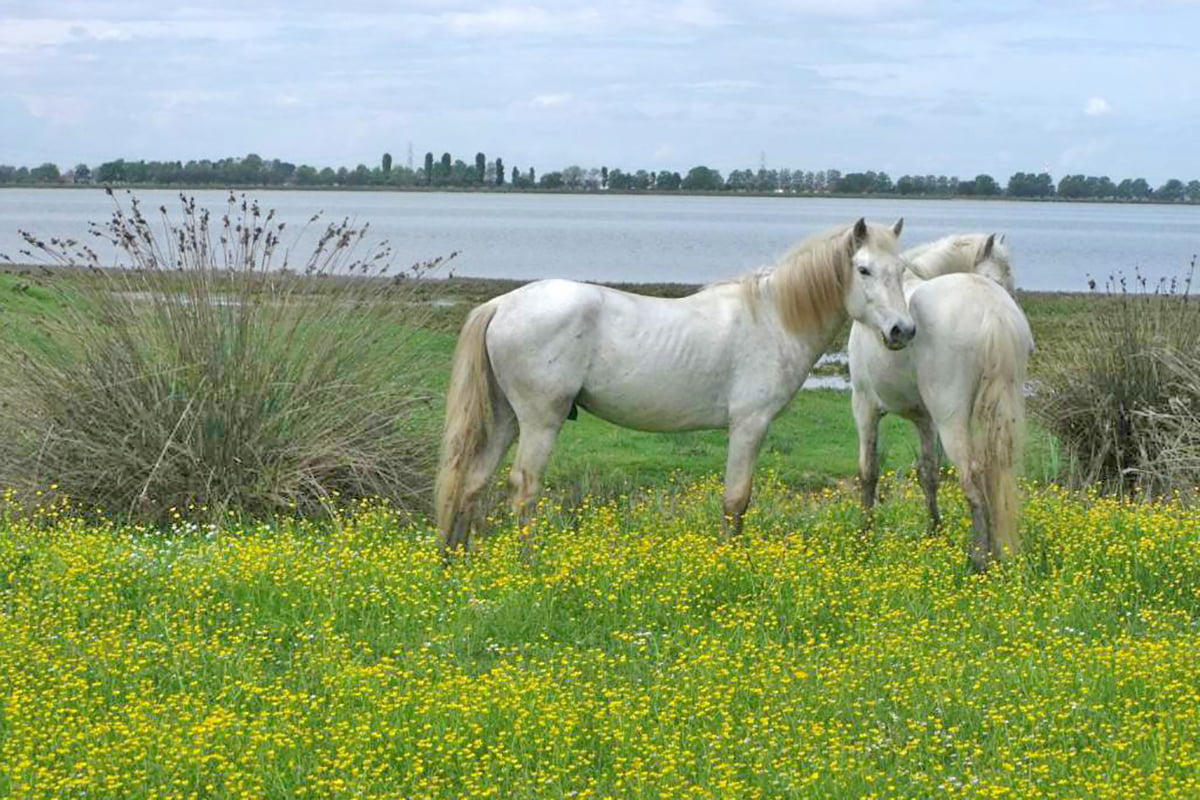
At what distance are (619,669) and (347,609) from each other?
1.61m

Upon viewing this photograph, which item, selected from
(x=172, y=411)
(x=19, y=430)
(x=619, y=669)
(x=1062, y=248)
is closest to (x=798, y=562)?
(x=619, y=669)

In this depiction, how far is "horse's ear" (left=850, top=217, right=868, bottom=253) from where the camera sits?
818 centimetres

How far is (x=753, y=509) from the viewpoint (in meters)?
9.74

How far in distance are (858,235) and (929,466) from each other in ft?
6.10

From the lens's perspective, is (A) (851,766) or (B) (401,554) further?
(B) (401,554)

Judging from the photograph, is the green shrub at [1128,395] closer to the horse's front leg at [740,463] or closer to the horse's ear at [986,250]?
the horse's ear at [986,250]

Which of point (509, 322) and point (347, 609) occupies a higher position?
point (509, 322)

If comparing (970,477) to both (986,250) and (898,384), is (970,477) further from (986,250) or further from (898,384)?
(986,250)

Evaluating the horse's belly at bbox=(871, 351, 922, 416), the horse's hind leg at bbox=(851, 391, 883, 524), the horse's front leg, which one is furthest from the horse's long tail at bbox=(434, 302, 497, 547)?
the horse's hind leg at bbox=(851, 391, 883, 524)

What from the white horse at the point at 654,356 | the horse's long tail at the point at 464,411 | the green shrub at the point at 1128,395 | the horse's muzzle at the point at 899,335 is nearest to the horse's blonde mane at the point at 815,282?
the white horse at the point at 654,356

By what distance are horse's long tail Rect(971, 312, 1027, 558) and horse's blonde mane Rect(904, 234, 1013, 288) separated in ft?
4.08

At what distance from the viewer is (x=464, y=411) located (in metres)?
8.15

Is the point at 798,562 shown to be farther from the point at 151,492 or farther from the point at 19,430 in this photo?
the point at 19,430

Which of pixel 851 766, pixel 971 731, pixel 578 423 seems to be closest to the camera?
pixel 851 766
